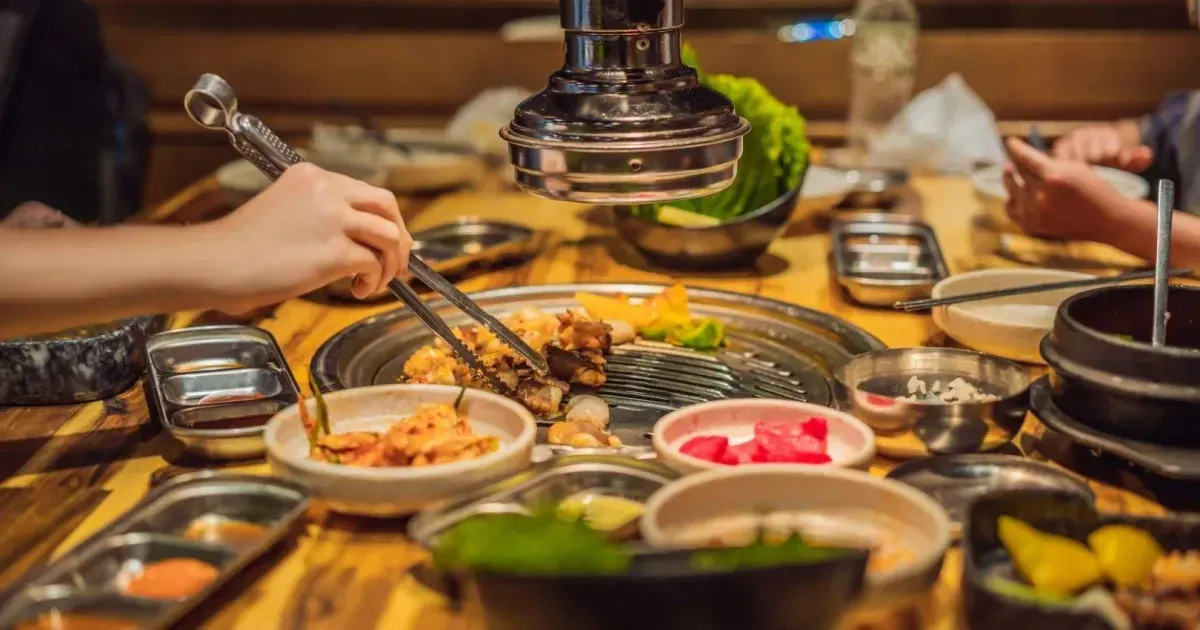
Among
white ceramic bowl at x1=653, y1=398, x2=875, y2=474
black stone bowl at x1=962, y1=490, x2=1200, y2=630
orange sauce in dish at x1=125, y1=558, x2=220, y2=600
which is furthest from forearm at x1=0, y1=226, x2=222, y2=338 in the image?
black stone bowl at x1=962, y1=490, x2=1200, y2=630

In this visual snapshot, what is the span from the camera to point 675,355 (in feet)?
7.17

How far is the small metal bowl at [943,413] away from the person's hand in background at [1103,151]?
1.66 meters

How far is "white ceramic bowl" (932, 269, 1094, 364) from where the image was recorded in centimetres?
209

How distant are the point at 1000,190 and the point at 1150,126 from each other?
68 centimetres

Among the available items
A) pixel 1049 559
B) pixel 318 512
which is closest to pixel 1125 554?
pixel 1049 559

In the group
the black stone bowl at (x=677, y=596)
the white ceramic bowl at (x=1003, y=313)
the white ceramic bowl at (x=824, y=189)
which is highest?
the black stone bowl at (x=677, y=596)

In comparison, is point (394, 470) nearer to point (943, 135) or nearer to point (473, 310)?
point (473, 310)

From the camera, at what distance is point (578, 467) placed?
1536 millimetres

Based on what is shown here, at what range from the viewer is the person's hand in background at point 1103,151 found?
3.32 m

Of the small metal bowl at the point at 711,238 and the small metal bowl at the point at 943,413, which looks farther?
the small metal bowl at the point at 711,238

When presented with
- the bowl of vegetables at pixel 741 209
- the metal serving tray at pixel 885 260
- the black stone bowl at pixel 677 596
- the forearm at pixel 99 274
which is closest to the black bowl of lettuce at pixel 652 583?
the black stone bowl at pixel 677 596

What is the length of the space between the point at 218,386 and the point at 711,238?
1134mm

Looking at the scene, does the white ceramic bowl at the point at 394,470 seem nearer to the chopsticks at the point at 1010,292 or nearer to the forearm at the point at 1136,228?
the chopsticks at the point at 1010,292

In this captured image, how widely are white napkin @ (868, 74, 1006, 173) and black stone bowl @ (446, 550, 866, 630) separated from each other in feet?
8.93
